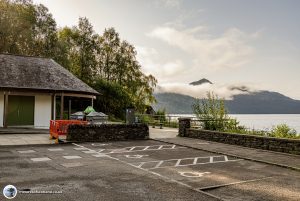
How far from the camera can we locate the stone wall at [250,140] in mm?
14919

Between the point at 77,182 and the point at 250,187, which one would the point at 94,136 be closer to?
the point at 77,182

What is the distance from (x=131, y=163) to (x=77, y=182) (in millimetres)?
3579

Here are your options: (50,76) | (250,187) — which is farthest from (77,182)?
(50,76)

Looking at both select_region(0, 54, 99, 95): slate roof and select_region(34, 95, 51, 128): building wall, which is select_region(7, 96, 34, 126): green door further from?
select_region(0, 54, 99, 95): slate roof

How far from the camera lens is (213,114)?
22312 mm

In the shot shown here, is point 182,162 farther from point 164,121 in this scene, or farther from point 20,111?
point 164,121

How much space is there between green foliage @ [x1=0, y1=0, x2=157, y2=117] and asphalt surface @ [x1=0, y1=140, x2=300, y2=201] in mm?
33767

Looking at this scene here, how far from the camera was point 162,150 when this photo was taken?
1590cm

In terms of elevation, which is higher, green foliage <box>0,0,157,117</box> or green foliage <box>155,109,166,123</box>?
green foliage <box>0,0,157,117</box>

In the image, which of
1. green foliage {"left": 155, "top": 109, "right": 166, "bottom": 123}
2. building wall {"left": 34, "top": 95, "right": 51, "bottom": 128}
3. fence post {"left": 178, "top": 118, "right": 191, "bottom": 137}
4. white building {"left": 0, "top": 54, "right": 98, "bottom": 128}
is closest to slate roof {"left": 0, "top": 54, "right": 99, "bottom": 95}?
white building {"left": 0, "top": 54, "right": 98, "bottom": 128}

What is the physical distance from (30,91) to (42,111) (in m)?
2.52

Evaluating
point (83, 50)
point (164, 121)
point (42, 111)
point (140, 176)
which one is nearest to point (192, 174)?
point (140, 176)

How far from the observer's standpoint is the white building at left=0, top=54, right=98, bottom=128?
25.8m

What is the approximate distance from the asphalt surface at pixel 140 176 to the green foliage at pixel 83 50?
111ft
